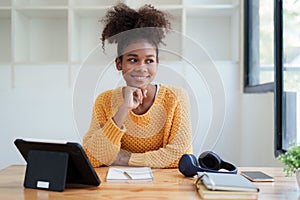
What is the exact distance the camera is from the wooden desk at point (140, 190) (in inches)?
39.7

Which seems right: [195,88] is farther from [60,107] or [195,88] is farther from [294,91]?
[60,107]

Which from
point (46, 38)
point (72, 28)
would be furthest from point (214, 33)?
point (46, 38)

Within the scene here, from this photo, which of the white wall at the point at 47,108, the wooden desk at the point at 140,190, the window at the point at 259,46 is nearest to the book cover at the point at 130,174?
the wooden desk at the point at 140,190

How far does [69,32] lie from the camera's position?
8.64 feet

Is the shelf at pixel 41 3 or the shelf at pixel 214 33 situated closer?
the shelf at pixel 41 3

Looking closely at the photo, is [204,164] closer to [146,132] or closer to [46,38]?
[146,132]

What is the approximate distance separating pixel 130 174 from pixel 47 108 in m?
1.57

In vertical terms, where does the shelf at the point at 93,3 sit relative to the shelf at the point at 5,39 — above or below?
above

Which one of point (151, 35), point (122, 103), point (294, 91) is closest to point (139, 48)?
point (151, 35)

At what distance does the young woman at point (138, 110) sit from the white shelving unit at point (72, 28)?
116 centimetres

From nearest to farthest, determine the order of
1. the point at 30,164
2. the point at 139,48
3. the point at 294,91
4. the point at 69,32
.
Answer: the point at 30,164 → the point at 139,48 → the point at 294,91 → the point at 69,32

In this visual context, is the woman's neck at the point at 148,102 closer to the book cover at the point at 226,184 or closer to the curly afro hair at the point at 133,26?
the curly afro hair at the point at 133,26

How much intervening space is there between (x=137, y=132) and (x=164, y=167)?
0.17 m

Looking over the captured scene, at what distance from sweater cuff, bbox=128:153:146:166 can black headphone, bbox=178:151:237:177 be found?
0.19m
